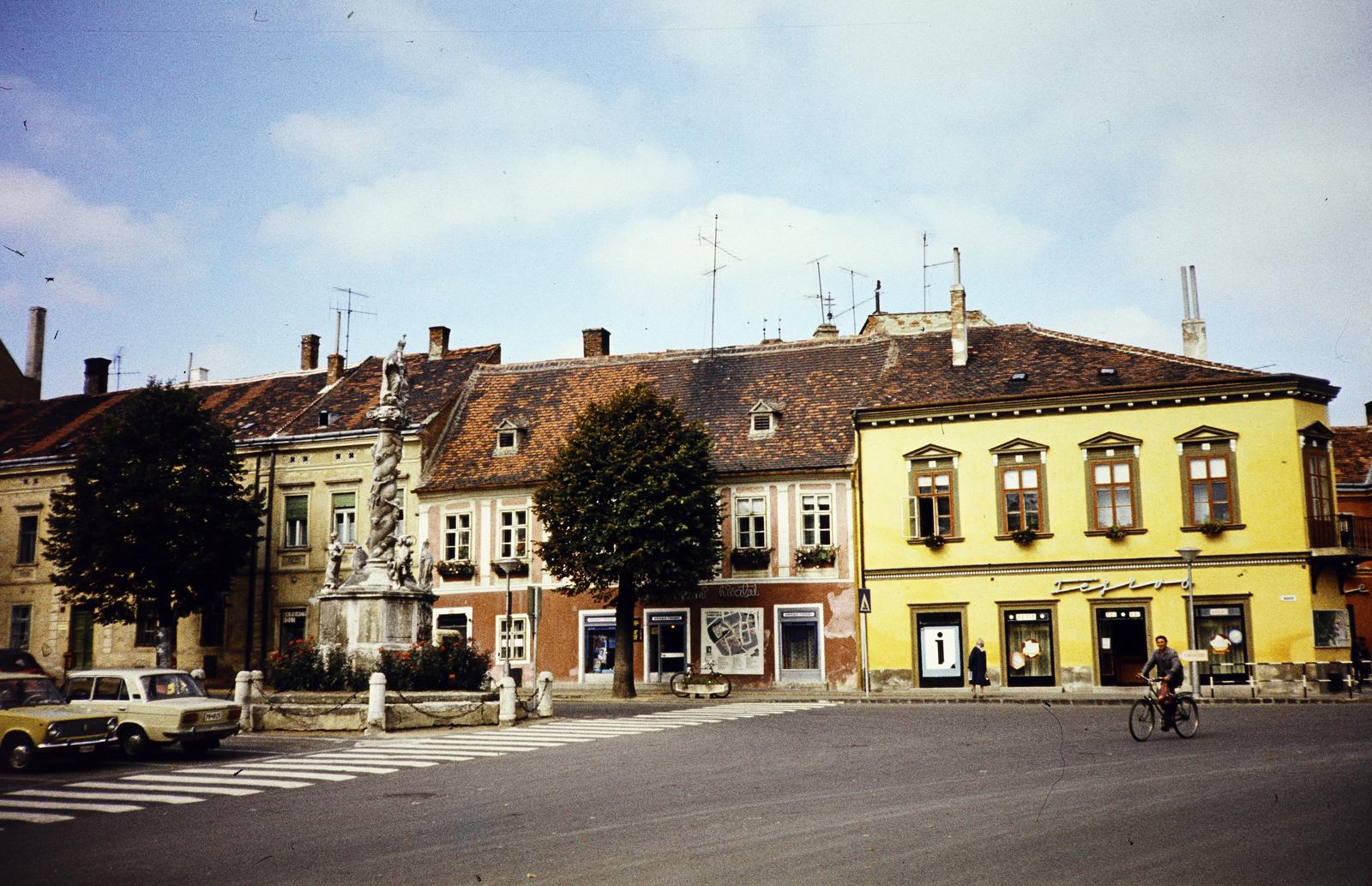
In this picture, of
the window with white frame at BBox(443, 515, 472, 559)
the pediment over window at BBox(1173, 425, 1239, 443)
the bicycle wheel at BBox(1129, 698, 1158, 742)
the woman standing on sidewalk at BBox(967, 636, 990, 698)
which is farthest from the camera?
the window with white frame at BBox(443, 515, 472, 559)

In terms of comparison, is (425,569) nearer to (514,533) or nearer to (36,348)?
(514,533)

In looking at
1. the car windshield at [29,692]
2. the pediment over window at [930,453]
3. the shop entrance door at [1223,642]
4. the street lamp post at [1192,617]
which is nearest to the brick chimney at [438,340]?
the pediment over window at [930,453]

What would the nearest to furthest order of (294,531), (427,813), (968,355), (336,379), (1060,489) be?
1. (427,813)
2. (1060,489)
3. (968,355)
4. (294,531)
5. (336,379)

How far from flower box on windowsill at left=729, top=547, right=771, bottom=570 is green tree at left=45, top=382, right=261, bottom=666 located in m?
17.9

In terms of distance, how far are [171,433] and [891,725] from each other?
30612mm

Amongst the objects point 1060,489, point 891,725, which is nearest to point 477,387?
point 1060,489

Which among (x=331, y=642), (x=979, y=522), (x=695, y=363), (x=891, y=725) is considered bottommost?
(x=891, y=725)

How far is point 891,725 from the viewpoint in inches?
Answer: 973

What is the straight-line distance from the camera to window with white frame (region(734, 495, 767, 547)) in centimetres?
4084

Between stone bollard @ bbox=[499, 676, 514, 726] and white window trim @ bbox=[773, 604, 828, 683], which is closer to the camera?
stone bollard @ bbox=[499, 676, 514, 726]

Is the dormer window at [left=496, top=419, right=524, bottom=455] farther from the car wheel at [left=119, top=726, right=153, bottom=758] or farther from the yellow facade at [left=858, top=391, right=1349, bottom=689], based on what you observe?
the car wheel at [left=119, top=726, right=153, bottom=758]

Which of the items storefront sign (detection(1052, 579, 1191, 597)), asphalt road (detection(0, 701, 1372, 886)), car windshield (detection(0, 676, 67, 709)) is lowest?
asphalt road (detection(0, 701, 1372, 886))

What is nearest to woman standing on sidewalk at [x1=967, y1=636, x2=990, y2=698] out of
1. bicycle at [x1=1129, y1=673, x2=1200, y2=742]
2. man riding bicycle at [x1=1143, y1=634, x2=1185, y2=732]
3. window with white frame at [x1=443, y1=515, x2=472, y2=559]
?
man riding bicycle at [x1=1143, y1=634, x2=1185, y2=732]

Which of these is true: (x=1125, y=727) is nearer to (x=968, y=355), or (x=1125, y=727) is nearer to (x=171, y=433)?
(x=968, y=355)
